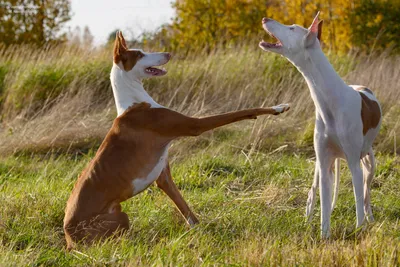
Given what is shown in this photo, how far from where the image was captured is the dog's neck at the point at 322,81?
15.7ft

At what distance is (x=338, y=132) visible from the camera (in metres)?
4.72

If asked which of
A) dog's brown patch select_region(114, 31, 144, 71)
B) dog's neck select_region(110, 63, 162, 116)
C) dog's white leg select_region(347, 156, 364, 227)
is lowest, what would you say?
dog's white leg select_region(347, 156, 364, 227)

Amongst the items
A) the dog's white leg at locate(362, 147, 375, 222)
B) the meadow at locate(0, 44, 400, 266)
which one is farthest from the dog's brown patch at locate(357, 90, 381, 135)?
the meadow at locate(0, 44, 400, 266)

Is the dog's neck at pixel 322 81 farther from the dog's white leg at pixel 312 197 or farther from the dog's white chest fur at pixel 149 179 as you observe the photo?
the dog's white chest fur at pixel 149 179

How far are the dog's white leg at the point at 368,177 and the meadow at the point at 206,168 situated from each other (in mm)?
154

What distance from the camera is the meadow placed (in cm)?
431

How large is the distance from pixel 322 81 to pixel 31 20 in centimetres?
1317

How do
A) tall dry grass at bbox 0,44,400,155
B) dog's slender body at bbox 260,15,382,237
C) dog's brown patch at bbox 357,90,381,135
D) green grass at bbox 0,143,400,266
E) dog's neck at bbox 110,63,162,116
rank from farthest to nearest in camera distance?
tall dry grass at bbox 0,44,400,155 → dog's neck at bbox 110,63,162,116 → dog's brown patch at bbox 357,90,381,135 → dog's slender body at bbox 260,15,382,237 → green grass at bbox 0,143,400,266

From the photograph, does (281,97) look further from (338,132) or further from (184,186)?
(338,132)

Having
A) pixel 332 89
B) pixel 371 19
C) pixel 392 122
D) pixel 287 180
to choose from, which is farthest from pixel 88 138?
pixel 371 19

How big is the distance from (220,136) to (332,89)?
4.18m

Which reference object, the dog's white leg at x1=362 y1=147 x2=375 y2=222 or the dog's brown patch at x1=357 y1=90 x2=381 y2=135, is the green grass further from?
the dog's brown patch at x1=357 y1=90 x2=381 y2=135

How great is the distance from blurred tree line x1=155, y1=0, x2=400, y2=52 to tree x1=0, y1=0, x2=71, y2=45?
2.74 m

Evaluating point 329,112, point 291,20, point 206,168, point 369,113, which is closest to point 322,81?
point 329,112
